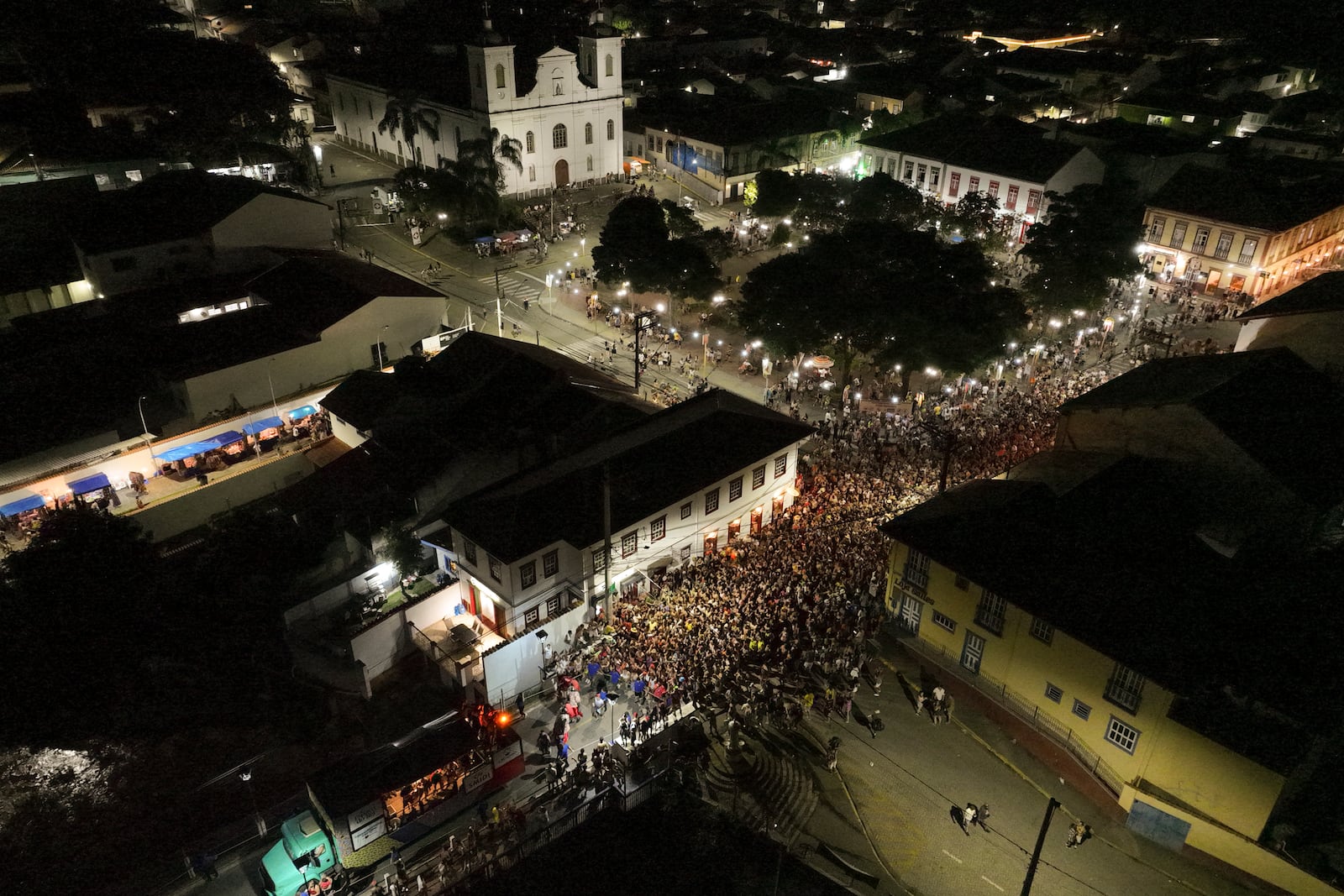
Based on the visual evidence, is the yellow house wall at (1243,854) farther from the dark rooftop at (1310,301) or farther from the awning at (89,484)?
the awning at (89,484)

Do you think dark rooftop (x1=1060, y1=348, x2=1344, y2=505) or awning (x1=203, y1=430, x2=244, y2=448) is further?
awning (x1=203, y1=430, x2=244, y2=448)

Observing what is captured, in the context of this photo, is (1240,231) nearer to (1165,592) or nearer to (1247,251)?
(1247,251)

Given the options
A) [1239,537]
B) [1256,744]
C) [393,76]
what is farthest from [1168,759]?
[393,76]

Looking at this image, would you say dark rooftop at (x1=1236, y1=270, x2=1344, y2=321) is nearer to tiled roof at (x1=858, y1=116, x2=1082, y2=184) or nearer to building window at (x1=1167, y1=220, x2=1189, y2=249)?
building window at (x1=1167, y1=220, x2=1189, y2=249)

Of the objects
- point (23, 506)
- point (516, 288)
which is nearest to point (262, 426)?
point (23, 506)

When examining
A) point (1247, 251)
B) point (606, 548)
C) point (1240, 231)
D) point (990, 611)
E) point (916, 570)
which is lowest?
point (916, 570)

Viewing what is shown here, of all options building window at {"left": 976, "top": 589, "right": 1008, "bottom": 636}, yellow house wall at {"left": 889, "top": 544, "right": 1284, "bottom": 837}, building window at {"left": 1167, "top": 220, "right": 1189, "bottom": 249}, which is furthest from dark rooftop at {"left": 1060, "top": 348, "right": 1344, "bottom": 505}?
building window at {"left": 1167, "top": 220, "right": 1189, "bottom": 249}
